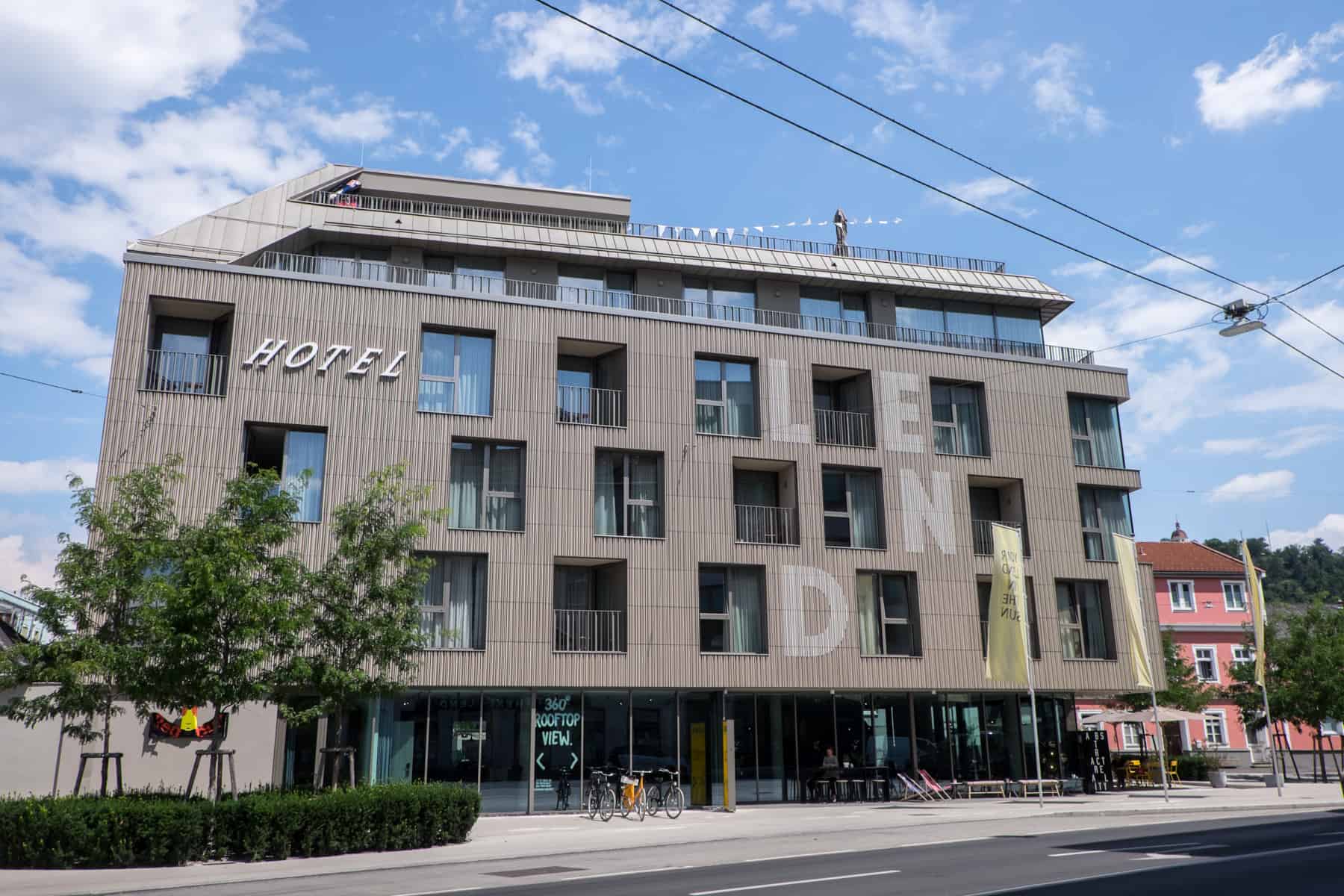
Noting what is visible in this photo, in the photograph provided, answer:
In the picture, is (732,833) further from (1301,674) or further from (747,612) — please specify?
(1301,674)

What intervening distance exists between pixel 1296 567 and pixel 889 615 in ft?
444

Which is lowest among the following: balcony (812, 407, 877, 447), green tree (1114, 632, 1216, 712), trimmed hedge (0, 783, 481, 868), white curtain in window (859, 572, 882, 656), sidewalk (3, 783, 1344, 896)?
sidewalk (3, 783, 1344, 896)

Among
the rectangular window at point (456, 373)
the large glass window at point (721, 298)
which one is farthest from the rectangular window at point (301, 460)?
the large glass window at point (721, 298)

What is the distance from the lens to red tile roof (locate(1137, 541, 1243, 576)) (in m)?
A: 65.9

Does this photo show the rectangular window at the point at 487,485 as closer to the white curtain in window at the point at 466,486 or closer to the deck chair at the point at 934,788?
the white curtain in window at the point at 466,486

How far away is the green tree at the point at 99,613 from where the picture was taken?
18.4m

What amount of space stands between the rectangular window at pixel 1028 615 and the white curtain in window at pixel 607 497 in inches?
458

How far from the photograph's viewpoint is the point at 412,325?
28.8m

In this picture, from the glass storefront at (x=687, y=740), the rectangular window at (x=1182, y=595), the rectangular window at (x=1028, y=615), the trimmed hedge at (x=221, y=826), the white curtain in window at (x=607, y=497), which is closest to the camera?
the trimmed hedge at (x=221, y=826)

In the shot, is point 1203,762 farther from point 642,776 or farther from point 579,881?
point 579,881

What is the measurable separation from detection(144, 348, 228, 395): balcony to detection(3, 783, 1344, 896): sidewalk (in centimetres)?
1289

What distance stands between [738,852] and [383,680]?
7.41m

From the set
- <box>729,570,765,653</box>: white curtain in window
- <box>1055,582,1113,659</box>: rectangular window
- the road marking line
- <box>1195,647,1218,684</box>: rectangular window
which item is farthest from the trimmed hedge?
<box>1195,647,1218,684</box>: rectangular window

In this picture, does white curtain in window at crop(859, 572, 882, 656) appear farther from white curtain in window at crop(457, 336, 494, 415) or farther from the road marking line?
the road marking line
